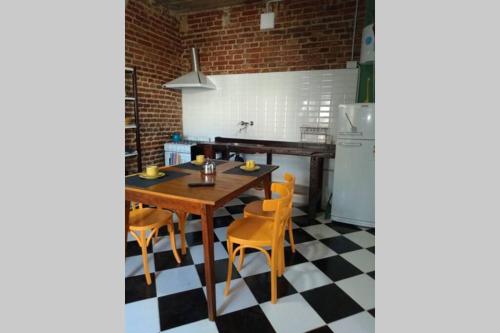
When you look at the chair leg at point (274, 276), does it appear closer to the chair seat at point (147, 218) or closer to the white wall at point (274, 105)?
the chair seat at point (147, 218)

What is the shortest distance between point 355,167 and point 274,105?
161cm

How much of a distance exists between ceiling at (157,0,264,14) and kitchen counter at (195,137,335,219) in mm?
2014

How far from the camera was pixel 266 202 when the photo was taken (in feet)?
5.32

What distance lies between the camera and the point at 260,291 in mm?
1924

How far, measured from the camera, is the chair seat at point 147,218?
1.95m

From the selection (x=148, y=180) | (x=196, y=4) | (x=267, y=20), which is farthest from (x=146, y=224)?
(x=196, y=4)

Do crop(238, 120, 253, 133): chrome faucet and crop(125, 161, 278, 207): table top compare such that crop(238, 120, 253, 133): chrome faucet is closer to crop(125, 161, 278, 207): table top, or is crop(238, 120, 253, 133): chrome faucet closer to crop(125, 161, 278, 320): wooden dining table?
crop(125, 161, 278, 207): table top

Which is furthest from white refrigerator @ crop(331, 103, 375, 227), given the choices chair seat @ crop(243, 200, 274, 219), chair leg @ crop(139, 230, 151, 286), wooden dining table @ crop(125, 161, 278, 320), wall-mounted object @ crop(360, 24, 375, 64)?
chair leg @ crop(139, 230, 151, 286)

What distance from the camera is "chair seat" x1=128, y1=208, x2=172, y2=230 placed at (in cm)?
195

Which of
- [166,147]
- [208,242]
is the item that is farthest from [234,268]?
[166,147]

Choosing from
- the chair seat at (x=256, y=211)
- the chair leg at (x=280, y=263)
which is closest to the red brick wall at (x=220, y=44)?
the chair seat at (x=256, y=211)

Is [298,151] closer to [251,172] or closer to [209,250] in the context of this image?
[251,172]

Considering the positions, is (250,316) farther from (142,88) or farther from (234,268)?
(142,88)

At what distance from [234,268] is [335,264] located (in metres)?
0.85
